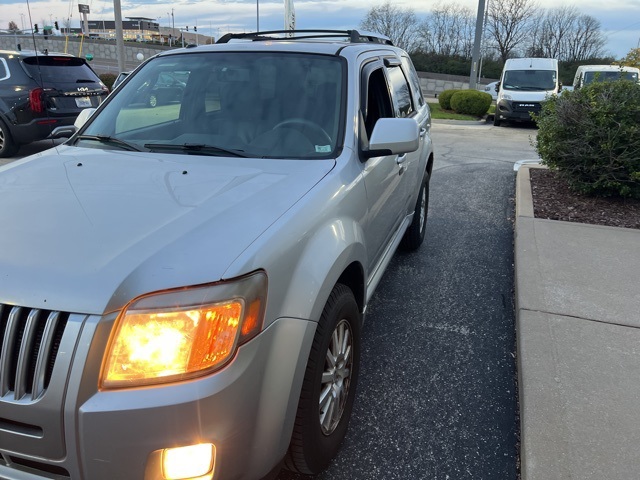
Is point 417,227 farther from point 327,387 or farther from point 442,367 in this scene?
point 327,387

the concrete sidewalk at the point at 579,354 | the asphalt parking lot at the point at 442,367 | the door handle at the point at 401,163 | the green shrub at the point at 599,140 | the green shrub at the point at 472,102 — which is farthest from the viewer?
the green shrub at the point at 472,102

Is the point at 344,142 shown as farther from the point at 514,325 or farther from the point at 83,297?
the point at 514,325

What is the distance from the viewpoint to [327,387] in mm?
2334

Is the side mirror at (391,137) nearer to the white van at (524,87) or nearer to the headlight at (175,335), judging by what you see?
the headlight at (175,335)

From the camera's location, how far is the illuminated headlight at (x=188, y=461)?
165 cm

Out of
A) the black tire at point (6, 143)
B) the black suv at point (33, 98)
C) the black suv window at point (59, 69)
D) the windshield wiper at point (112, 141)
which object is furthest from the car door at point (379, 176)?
the black tire at point (6, 143)

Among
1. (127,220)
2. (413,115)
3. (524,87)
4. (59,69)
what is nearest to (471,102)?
(524,87)

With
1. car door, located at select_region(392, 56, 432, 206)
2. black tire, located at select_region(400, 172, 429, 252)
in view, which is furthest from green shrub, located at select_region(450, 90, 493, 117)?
black tire, located at select_region(400, 172, 429, 252)

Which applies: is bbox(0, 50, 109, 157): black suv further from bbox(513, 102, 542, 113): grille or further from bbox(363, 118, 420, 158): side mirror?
bbox(513, 102, 542, 113): grille

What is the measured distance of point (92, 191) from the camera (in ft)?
7.55

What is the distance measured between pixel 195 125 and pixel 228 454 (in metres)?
2.00

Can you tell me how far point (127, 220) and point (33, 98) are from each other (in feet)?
26.7

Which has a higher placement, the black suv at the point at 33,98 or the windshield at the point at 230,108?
the windshield at the point at 230,108

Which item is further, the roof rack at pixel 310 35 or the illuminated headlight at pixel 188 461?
the roof rack at pixel 310 35
